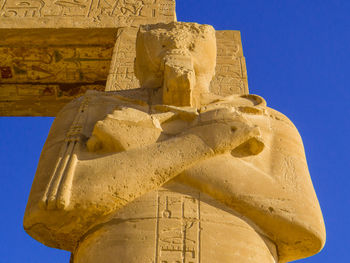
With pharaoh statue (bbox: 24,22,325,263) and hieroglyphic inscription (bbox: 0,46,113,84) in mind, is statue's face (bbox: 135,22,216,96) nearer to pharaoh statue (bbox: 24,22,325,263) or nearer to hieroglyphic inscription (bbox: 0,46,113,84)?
pharaoh statue (bbox: 24,22,325,263)

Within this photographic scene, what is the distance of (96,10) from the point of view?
671 centimetres

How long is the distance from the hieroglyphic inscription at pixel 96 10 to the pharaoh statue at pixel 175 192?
3.52 metres

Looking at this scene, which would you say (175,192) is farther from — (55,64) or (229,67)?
(55,64)

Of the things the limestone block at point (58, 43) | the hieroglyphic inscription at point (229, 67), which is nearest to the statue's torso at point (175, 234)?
the hieroglyphic inscription at point (229, 67)

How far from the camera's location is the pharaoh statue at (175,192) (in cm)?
259

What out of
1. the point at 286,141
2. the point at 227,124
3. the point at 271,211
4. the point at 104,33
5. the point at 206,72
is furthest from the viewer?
the point at 104,33

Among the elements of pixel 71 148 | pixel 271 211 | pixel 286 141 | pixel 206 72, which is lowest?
pixel 271 211

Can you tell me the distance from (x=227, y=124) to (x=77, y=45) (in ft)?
13.5

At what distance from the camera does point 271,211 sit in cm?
272

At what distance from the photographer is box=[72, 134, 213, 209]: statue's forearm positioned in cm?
267

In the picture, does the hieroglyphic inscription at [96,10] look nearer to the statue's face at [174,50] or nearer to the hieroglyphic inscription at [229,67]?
the hieroglyphic inscription at [229,67]

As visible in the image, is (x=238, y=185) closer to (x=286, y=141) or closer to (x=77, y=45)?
(x=286, y=141)

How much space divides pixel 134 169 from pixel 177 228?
386mm

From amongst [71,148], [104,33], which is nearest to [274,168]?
[71,148]
